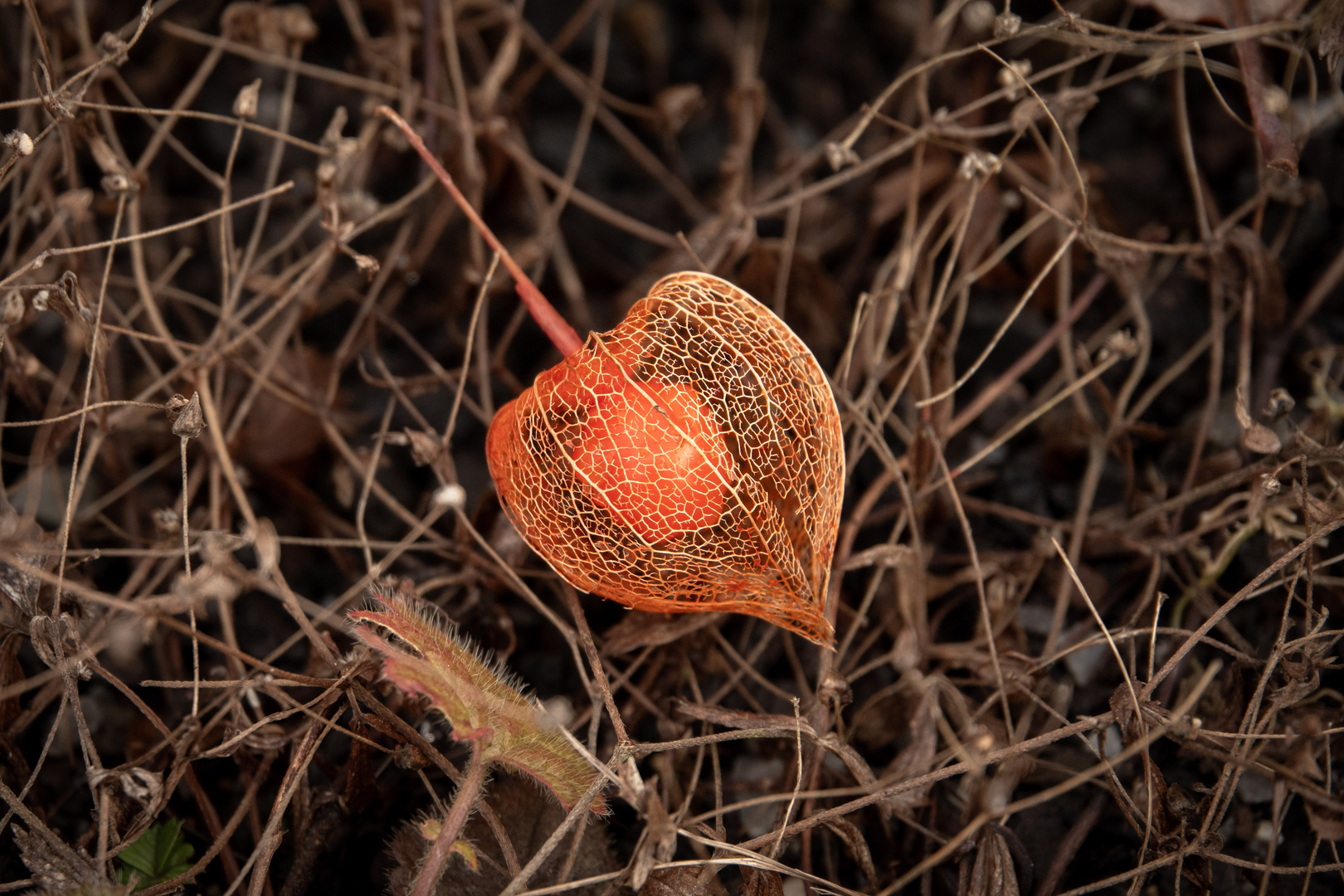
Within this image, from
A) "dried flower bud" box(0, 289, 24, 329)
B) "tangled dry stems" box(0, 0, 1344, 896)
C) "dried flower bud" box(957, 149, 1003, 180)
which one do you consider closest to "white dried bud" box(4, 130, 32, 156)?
"tangled dry stems" box(0, 0, 1344, 896)

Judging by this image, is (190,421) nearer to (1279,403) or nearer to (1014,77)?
(1014,77)

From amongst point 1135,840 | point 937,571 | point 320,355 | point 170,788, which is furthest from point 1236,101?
point 170,788

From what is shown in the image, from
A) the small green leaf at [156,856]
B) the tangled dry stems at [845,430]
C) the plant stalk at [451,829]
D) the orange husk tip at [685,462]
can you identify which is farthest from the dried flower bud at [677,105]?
the small green leaf at [156,856]

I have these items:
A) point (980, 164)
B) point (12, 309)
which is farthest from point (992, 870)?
point (12, 309)

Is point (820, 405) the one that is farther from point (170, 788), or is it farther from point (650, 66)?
point (650, 66)

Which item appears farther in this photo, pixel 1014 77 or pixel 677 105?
pixel 677 105

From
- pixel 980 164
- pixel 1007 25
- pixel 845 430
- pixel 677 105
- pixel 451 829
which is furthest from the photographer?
pixel 677 105

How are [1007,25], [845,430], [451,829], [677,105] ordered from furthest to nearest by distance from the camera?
[677,105]
[845,430]
[1007,25]
[451,829]
